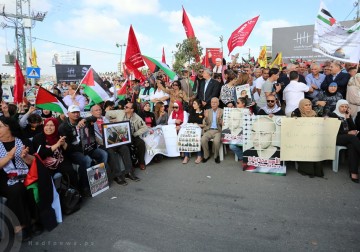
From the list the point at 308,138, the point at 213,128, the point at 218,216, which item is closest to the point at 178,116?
the point at 213,128

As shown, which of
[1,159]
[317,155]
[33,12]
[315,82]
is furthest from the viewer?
[33,12]

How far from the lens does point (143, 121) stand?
6258 millimetres

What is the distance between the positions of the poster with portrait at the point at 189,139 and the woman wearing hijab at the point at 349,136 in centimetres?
284

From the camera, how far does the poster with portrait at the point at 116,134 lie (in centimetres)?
512

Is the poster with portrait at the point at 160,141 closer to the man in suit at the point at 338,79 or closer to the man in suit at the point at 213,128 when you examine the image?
the man in suit at the point at 213,128

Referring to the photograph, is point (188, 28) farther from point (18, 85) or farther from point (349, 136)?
point (349, 136)

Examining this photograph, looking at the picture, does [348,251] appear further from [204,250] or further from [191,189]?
[191,189]

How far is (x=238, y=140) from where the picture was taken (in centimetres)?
613

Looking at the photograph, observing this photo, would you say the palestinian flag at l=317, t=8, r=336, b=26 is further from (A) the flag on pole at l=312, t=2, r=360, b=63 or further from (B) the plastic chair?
(B) the plastic chair

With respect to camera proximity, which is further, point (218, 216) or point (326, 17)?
point (326, 17)

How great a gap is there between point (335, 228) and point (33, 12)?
39869 millimetres

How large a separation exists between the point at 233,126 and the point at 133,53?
339cm

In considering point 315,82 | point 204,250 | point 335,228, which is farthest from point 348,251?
point 315,82

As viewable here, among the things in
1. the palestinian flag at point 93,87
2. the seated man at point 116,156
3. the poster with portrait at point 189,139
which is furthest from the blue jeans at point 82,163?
the poster with portrait at point 189,139
